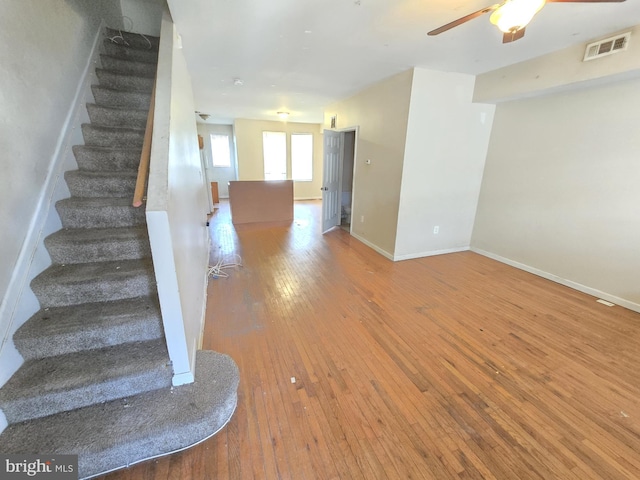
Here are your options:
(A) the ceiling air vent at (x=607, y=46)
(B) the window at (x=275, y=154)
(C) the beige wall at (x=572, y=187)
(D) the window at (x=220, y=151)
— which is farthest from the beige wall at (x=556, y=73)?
(D) the window at (x=220, y=151)

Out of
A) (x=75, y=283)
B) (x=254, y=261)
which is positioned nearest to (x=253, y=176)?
(x=254, y=261)

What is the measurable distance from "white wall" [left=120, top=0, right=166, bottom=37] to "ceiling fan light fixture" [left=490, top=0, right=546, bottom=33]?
160 inches

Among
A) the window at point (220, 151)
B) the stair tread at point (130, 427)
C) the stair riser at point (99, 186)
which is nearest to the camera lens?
the stair tread at point (130, 427)

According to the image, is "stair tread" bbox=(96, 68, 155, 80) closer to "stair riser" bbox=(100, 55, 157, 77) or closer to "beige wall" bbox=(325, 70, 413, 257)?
"stair riser" bbox=(100, 55, 157, 77)

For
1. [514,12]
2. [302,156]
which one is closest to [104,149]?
[514,12]

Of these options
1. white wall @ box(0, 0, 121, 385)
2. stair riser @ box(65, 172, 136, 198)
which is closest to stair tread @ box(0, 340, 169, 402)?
white wall @ box(0, 0, 121, 385)

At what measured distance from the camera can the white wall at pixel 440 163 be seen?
3.58 m

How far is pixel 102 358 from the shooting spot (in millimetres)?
1565

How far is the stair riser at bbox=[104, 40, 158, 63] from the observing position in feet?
9.61

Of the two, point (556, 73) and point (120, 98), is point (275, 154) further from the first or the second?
point (556, 73)

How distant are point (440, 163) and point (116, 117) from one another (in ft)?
13.2

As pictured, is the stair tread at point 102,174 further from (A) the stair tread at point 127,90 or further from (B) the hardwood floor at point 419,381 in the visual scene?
(B) the hardwood floor at point 419,381

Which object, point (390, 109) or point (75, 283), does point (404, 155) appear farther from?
point (75, 283)

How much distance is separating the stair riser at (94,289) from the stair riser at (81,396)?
1.88 ft
